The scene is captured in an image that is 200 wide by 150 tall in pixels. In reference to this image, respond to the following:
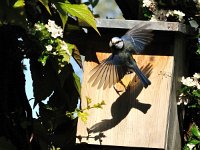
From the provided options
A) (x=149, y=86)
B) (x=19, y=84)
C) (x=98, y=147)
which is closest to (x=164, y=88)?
(x=149, y=86)

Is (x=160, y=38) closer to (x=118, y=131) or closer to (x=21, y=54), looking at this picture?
(x=118, y=131)

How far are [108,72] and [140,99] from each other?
0.20 m

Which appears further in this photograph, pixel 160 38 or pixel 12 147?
pixel 160 38

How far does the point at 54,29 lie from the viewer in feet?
7.17

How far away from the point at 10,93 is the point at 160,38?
0.67m

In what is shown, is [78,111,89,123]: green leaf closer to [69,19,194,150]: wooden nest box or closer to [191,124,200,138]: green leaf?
[69,19,194,150]: wooden nest box

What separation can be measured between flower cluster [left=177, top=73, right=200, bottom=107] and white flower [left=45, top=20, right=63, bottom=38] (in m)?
0.57

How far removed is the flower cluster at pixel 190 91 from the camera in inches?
92.0

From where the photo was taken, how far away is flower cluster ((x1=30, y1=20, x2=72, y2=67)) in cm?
215

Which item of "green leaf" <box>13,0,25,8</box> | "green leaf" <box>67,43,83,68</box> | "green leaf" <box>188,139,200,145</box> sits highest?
"green leaf" <box>13,0,25,8</box>

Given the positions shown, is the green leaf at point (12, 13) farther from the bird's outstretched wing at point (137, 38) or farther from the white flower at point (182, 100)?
the white flower at point (182, 100)

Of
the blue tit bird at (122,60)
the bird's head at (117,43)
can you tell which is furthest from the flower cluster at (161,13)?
the bird's head at (117,43)

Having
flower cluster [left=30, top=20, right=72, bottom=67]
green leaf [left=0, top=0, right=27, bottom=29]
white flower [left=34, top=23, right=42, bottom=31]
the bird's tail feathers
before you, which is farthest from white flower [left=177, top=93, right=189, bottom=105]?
green leaf [left=0, top=0, right=27, bottom=29]

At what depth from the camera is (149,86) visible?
231cm
